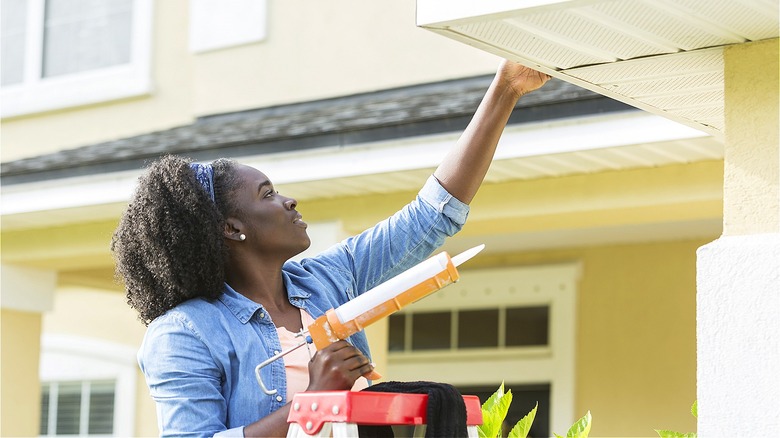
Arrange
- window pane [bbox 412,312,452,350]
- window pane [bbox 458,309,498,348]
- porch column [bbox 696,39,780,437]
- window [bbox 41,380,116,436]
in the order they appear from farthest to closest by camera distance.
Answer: window [bbox 41,380,116,436] → window pane [bbox 412,312,452,350] → window pane [bbox 458,309,498,348] → porch column [bbox 696,39,780,437]

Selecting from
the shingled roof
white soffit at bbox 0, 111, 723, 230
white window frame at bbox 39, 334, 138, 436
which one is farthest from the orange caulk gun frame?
white window frame at bbox 39, 334, 138, 436

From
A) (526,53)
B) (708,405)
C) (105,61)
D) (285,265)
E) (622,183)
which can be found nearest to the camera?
(708,405)

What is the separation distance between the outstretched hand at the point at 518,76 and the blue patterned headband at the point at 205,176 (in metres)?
0.84

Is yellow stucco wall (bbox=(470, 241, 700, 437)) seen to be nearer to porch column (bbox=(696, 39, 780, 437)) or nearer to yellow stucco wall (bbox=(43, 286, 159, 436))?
yellow stucco wall (bbox=(43, 286, 159, 436))

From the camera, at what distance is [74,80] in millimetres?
10461

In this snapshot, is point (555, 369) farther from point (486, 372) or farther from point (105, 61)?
point (105, 61)

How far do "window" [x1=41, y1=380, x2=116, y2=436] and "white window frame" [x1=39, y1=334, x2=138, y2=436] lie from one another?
3.2 inches

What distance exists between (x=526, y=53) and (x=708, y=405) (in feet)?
3.03

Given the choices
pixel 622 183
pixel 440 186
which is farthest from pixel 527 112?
pixel 440 186

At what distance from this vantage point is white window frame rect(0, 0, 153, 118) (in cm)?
1016

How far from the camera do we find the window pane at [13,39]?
35.9 ft

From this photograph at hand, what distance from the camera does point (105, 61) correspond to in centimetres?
1035

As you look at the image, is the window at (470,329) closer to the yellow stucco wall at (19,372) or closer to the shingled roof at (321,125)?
the shingled roof at (321,125)

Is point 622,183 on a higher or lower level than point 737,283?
higher
